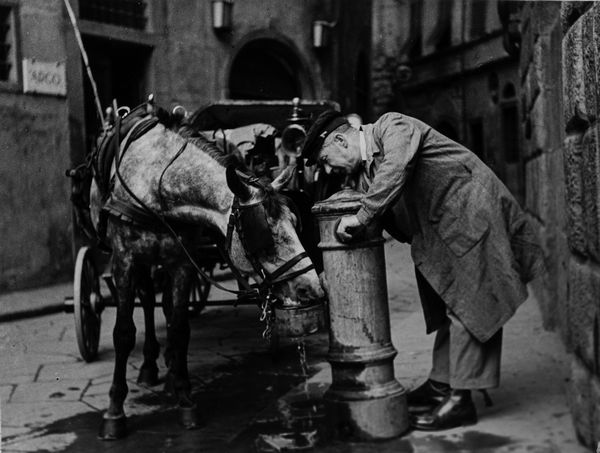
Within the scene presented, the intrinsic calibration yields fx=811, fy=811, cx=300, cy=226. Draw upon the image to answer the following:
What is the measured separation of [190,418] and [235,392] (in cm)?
82

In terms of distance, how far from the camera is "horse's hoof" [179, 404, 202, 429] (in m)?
4.35

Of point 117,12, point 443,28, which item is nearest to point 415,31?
point 443,28

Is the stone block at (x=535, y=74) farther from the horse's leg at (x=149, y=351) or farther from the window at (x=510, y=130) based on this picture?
the window at (x=510, y=130)

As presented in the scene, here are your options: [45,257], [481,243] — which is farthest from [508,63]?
A: [481,243]

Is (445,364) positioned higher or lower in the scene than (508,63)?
lower

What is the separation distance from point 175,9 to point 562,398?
31.2ft

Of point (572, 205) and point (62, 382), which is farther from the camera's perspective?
point (62, 382)

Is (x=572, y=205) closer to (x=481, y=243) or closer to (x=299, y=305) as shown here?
(x=481, y=243)

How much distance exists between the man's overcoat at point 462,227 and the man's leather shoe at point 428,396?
546mm

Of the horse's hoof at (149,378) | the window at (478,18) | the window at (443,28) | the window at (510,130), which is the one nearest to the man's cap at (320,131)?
the horse's hoof at (149,378)

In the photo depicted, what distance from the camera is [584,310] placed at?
326 cm

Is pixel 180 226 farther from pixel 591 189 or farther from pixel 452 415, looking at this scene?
pixel 591 189

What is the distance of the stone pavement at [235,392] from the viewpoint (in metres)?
3.69

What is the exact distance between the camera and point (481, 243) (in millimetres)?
3717
